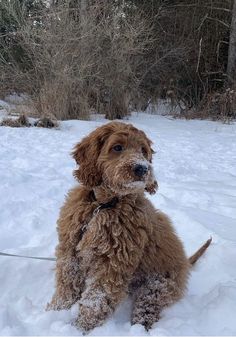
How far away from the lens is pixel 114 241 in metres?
3.00

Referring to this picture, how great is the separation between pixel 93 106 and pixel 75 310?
10.3m

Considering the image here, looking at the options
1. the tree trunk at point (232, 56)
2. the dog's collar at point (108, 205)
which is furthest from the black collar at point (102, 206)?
the tree trunk at point (232, 56)

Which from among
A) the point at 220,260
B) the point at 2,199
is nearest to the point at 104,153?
the point at 220,260

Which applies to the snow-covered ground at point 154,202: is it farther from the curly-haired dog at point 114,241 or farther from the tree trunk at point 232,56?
the tree trunk at point 232,56

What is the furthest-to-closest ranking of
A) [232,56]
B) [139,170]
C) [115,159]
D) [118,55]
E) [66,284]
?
[232,56], [118,55], [66,284], [115,159], [139,170]

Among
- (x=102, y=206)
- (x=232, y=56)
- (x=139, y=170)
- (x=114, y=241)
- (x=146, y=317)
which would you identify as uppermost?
(x=232, y=56)

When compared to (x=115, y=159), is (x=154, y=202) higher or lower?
lower

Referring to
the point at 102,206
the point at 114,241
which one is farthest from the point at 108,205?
the point at 114,241

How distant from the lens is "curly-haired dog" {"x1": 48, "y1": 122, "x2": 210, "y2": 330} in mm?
2965

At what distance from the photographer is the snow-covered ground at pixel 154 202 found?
3.07m

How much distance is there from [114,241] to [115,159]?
543 mm

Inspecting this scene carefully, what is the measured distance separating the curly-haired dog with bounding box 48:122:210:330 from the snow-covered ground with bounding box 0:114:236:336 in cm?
14

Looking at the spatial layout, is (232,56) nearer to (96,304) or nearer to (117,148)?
(117,148)

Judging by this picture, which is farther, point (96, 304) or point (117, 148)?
point (117, 148)
